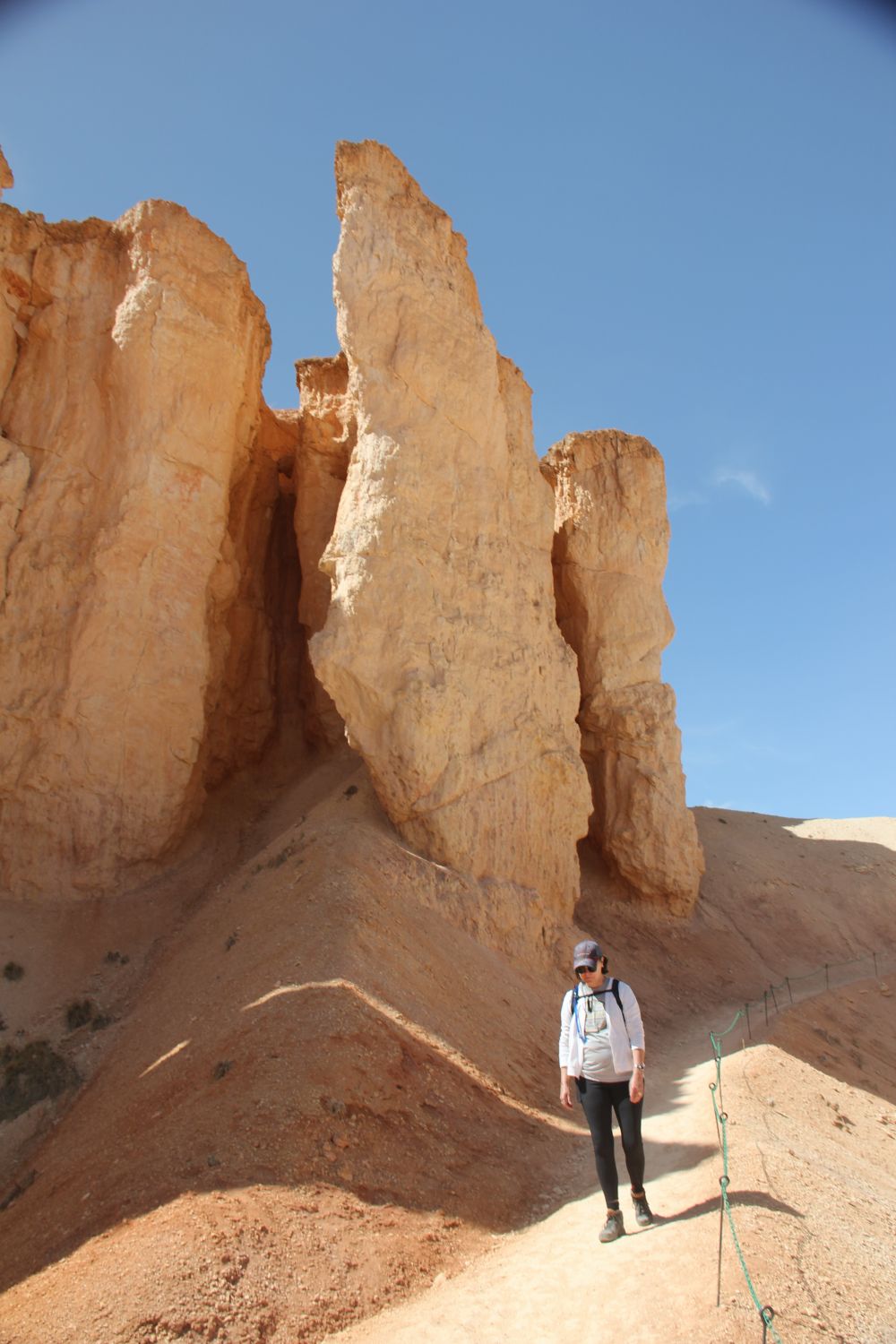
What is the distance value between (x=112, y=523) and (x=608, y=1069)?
13065 mm

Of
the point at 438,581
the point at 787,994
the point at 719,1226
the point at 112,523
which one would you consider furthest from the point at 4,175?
the point at 787,994

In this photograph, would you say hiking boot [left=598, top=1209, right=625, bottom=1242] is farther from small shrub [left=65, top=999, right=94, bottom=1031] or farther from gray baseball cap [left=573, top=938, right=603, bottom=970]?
small shrub [left=65, top=999, right=94, bottom=1031]

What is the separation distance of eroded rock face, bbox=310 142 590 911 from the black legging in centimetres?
816

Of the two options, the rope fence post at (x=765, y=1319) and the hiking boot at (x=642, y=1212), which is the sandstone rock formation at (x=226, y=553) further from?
the rope fence post at (x=765, y=1319)

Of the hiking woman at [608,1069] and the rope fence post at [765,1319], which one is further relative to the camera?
the hiking woman at [608,1069]

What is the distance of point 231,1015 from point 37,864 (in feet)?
20.3

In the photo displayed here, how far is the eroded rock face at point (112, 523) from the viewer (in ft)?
47.8

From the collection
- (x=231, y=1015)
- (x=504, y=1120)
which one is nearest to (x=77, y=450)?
(x=231, y=1015)

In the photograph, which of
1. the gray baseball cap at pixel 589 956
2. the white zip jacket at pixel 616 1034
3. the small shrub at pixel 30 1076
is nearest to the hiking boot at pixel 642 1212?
the white zip jacket at pixel 616 1034

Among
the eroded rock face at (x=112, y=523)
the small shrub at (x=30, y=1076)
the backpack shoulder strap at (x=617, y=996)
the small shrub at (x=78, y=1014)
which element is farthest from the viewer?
the eroded rock face at (x=112, y=523)

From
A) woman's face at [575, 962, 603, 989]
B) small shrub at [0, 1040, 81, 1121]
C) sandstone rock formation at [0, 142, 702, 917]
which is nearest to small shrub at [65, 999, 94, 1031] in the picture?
small shrub at [0, 1040, 81, 1121]

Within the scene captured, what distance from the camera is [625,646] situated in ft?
69.9

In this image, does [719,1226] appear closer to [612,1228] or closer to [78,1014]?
[612,1228]

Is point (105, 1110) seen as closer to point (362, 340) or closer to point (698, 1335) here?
point (698, 1335)
